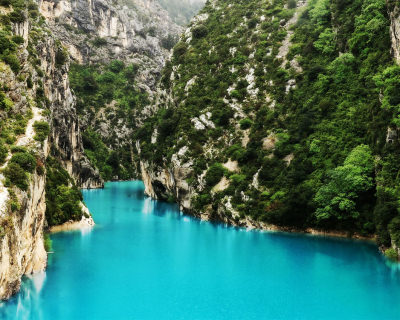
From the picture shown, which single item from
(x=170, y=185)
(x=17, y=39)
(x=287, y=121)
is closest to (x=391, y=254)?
(x=287, y=121)

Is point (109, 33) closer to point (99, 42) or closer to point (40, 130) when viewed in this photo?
point (99, 42)

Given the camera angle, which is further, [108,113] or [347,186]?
[108,113]

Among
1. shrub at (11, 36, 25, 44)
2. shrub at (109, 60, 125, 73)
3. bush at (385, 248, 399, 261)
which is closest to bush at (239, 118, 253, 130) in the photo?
bush at (385, 248, 399, 261)

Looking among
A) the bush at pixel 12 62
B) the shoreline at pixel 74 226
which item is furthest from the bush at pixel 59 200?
the bush at pixel 12 62

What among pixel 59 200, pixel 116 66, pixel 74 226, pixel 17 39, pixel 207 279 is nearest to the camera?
pixel 207 279

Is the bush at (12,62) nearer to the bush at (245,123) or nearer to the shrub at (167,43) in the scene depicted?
the bush at (245,123)

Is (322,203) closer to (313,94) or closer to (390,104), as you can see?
(390,104)

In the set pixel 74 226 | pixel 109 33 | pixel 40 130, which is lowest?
pixel 74 226
